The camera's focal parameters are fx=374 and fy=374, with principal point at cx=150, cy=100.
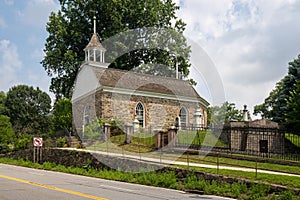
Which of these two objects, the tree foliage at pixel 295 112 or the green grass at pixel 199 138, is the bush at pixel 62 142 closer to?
the green grass at pixel 199 138

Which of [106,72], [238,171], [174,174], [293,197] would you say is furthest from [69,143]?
[293,197]

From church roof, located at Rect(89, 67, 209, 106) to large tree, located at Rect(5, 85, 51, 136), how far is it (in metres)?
32.0

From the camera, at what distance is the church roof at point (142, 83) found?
32.8 meters

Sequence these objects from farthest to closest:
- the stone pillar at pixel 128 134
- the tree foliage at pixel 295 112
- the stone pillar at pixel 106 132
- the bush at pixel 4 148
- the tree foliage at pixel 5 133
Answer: the tree foliage at pixel 5 133 → the bush at pixel 4 148 → the stone pillar at pixel 106 132 → the stone pillar at pixel 128 134 → the tree foliage at pixel 295 112

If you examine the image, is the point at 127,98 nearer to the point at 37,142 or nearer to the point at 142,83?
the point at 142,83

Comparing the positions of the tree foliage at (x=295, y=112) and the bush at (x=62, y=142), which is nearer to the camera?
the tree foliage at (x=295, y=112)

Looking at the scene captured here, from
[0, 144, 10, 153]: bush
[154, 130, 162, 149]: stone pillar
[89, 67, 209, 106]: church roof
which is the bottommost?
[0, 144, 10, 153]: bush

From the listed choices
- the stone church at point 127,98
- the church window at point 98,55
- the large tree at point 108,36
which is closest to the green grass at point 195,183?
the stone church at point 127,98

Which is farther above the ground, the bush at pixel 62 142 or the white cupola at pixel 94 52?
the white cupola at pixel 94 52

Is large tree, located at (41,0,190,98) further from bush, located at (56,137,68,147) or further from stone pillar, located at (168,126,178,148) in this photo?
stone pillar, located at (168,126,178,148)

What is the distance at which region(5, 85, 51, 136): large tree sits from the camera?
64.6 m

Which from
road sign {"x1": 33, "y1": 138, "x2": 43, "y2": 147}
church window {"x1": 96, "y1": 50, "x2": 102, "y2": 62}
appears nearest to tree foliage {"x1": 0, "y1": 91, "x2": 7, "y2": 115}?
church window {"x1": 96, "y1": 50, "x2": 102, "y2": 62}

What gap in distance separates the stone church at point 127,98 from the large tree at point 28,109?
1217 inches

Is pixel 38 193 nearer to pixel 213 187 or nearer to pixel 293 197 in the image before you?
pixel 213 187
